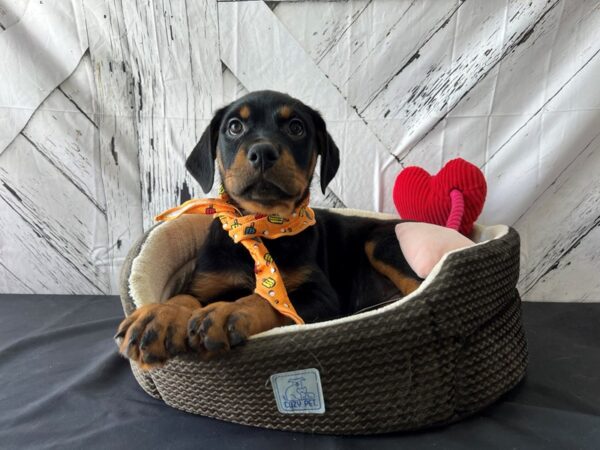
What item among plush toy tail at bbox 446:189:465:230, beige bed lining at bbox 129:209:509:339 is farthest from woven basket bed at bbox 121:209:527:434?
plush toy tail at bbox 446:189:465:230

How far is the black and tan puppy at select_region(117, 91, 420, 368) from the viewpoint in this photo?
1217mm

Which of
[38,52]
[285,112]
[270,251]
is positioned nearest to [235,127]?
[285,112]

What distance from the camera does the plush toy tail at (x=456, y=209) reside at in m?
2.12

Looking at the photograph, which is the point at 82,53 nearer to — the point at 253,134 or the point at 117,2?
the point at 117,2

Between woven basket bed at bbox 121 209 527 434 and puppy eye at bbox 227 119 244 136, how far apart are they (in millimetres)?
711

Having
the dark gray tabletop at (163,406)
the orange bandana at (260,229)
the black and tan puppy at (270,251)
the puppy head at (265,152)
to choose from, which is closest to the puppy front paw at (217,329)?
the black and tan puppy at (270,251)

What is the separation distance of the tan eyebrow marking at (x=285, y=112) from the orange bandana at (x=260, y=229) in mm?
340

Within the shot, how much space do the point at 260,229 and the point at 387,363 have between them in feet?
2.15

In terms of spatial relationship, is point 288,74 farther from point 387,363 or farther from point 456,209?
point 387,363

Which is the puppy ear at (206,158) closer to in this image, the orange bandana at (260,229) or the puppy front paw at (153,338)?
the orange bandana at (260,229)

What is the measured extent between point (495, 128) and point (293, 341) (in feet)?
5.80

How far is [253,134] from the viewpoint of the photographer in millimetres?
1709

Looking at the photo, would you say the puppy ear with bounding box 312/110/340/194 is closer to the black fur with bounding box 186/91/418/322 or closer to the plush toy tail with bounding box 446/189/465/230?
the black fur with bounding box 186/91/418/322

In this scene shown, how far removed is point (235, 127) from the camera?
1.80 metres
